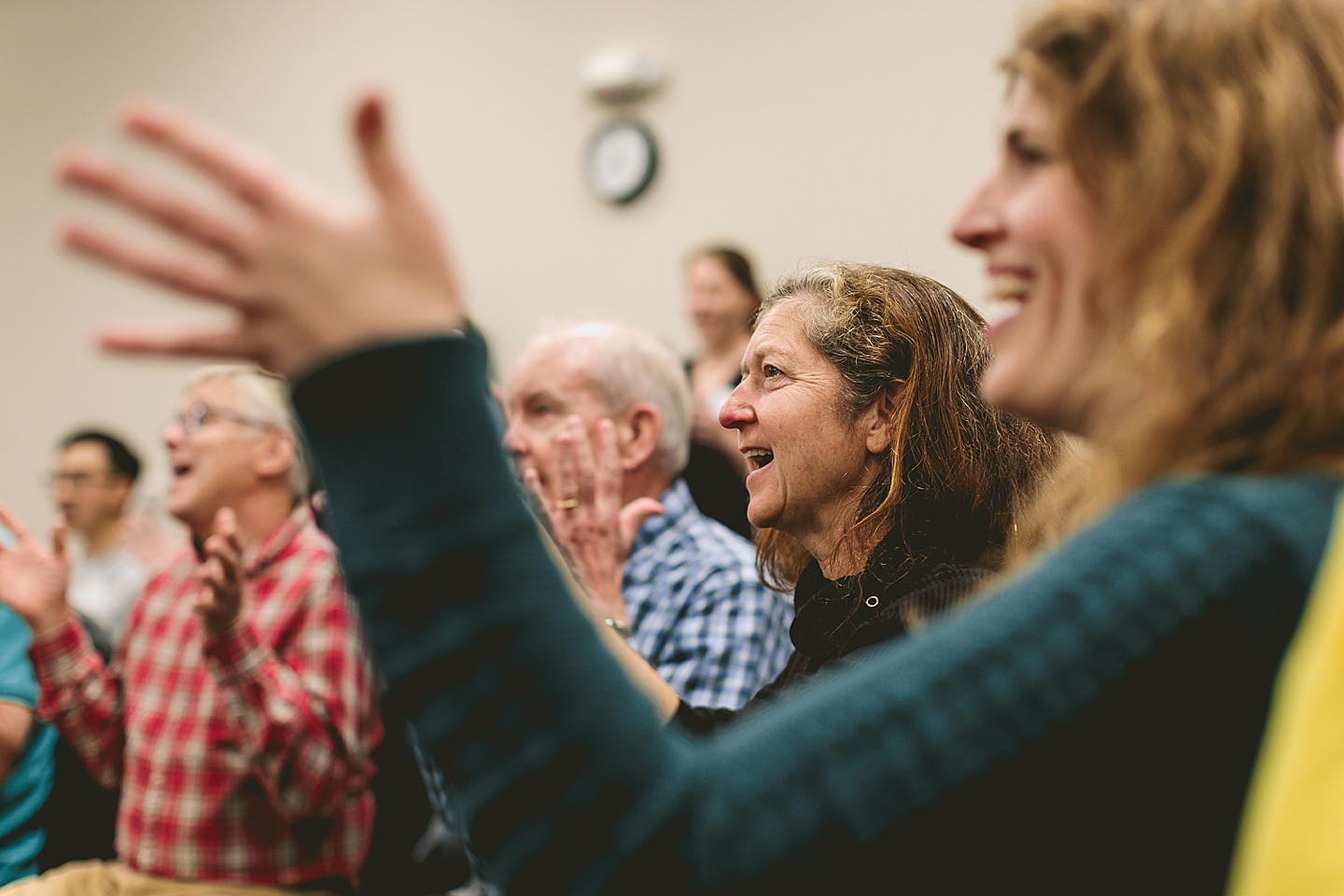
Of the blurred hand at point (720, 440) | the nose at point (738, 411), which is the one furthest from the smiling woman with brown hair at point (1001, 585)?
the blurred hand at point (720, 440)

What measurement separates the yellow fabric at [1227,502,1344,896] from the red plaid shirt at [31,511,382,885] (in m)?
1.66

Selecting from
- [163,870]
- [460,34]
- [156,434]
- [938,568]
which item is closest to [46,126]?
[156,434]

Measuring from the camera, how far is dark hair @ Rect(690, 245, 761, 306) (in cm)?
343

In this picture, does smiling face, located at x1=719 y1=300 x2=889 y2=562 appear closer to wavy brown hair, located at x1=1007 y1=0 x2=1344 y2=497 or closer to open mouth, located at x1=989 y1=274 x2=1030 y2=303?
open mouth, located at x1=989 y1=274 x2=1030 y2=303

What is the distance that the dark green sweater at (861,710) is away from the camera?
44cm

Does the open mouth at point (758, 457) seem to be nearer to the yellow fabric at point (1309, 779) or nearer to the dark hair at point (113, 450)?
the yellow fabric at point (1309, 779)

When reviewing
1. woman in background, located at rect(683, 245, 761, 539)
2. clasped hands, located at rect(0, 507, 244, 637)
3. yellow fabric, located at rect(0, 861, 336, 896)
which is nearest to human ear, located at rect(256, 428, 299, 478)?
clasped hands, located at rect(0, 507, 244, 637)

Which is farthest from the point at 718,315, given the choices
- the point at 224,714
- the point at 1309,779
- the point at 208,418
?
the point at 1309,779

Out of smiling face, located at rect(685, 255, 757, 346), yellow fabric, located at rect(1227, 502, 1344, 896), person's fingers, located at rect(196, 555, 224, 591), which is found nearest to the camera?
yellow fabric, located at rect(1227, 502, 1344, 896)

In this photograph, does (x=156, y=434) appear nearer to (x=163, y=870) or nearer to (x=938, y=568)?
(x=163, y=870)

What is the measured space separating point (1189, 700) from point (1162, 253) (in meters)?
0.20

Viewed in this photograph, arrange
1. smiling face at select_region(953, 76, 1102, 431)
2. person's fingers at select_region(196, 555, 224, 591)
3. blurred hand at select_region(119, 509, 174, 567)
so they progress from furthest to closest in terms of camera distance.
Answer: blurred hand at select_region(119, 509, 174, 567)
person's fingers at select_region(196, 555, 224, 591)
smiling face at select_region(953, 76, 1102, 431)

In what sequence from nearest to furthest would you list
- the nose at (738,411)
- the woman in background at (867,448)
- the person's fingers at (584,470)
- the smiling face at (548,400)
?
the woman in background at (867,448), the nose at (738,411), the person's fingers at (584,470), the smiling face at (548,400)

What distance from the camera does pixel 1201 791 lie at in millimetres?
465
